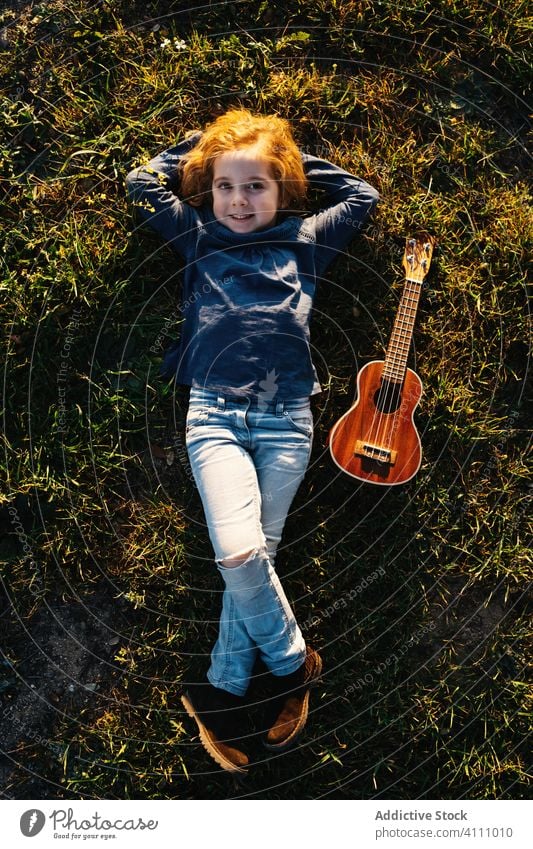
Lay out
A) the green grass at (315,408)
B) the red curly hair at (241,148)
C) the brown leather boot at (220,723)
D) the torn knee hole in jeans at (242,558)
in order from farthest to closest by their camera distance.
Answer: the green grass at (315,408) < the brown leather boot at (220,723) < the red curly hair at (241,148) < the torn knee hole in jeans at (242,558)

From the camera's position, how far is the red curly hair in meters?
3.86

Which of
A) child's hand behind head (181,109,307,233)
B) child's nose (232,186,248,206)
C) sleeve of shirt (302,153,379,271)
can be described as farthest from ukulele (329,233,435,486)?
child's nose (232,186,248,206)

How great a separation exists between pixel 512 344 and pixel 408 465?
1.07 metres

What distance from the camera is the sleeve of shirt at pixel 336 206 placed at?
159 inches

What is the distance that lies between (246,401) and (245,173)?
Result: 122 centimetres

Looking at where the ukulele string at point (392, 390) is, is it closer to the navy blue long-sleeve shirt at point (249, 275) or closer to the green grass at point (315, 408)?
the green grass at point (315, 408)

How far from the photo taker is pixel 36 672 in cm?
424

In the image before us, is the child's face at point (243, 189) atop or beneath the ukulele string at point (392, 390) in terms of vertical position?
atop

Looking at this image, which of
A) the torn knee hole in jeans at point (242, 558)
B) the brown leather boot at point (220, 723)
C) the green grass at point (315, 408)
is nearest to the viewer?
the torn knee hole in jeans at point (242, 558)

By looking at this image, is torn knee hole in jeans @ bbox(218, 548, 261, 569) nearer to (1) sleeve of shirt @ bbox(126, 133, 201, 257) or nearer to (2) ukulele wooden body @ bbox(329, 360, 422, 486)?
(2) ukulele wooden body @ bbox(329, 360, 422, 486)

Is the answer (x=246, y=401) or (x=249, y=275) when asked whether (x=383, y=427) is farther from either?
(x=249, y=275)

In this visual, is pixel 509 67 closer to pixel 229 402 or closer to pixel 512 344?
pixel 512 344

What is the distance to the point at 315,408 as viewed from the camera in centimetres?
429

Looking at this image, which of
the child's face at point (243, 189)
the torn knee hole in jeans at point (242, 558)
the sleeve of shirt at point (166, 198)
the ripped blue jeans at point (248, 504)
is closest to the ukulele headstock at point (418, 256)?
the child's face at point (243, 189)
